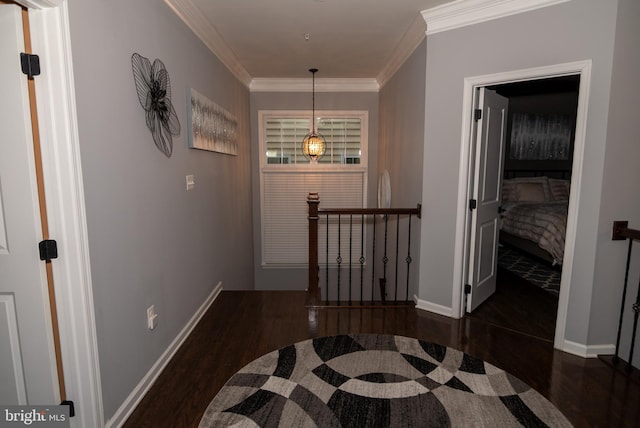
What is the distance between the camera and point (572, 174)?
2.60 m

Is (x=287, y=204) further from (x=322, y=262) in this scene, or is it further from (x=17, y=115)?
(x=17, y=115)

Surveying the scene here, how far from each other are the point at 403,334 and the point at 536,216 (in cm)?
332

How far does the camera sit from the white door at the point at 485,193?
10.3 ft

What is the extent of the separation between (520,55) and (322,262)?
13.2 ft

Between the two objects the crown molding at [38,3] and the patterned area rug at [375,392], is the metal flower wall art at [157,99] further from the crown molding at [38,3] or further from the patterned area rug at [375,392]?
the patterned area rug at [375,392]

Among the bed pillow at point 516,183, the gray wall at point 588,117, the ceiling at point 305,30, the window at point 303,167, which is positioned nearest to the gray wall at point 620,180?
the gray wall at point 588,117

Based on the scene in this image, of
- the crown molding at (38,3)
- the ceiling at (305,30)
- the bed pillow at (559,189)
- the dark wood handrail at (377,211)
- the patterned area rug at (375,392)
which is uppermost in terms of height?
the ceiling at (305,30)

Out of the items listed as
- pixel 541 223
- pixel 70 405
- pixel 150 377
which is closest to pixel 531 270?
pixel 541 223

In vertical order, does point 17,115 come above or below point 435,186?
above

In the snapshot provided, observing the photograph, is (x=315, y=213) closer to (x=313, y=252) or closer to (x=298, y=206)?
(x=313, y=252)

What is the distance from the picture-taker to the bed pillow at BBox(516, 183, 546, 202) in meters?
6.09

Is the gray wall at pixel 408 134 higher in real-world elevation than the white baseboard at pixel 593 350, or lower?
higher

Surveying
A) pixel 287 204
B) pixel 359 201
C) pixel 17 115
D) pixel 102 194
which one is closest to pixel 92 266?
pixel 102 194

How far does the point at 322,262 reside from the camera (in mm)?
5859
